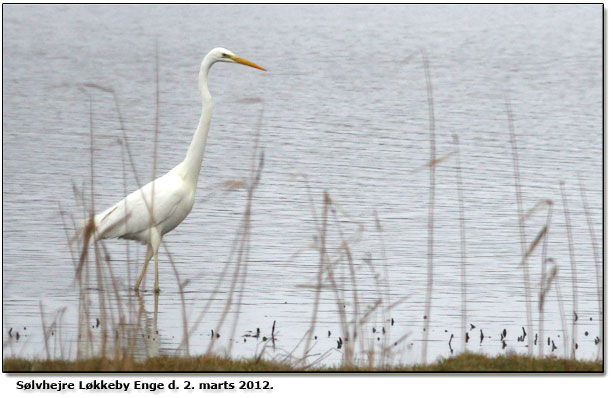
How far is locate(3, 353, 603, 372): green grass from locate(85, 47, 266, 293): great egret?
233 cm

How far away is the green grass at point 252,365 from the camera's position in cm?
549

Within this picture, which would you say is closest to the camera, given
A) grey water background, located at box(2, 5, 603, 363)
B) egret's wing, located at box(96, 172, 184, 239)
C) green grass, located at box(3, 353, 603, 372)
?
green grass, located at box(3, 353, 603, 372)

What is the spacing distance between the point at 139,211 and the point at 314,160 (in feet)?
18.9

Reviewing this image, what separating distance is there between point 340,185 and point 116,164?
2465 millimetres

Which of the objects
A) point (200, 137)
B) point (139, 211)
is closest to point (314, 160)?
point (200, 137)

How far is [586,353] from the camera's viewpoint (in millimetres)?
6668

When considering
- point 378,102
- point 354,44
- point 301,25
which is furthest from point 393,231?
point 301,25

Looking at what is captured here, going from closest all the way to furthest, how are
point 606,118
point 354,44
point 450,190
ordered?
point 606,118, point 450,190, point 354,44

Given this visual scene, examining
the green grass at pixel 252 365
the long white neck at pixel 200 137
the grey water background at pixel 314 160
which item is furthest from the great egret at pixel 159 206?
the green grass at pixel 252 365

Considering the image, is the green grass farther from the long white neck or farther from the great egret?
the long white neck

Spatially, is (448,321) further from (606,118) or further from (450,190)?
(450,190)

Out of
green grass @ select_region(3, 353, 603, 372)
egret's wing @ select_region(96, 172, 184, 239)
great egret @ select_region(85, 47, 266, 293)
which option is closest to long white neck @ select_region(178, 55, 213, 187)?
great egret @ select_region(85, 47, 266, 293)

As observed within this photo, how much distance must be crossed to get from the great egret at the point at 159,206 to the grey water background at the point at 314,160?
40 cm

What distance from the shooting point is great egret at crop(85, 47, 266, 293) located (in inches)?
320
